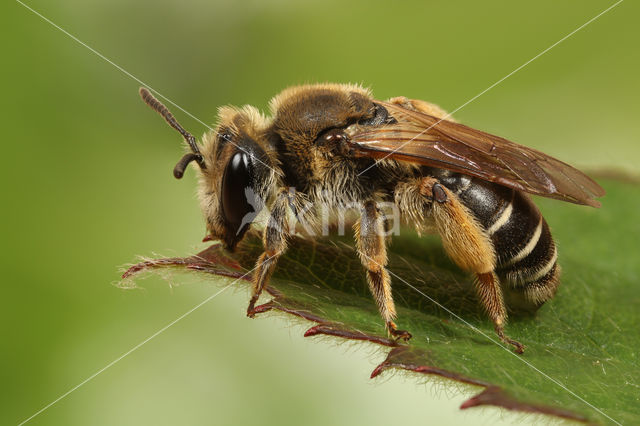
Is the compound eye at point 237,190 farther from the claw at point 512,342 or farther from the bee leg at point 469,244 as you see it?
the claw at point 512,342

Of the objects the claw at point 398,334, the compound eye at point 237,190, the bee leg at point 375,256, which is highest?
the compound eye at point 237,190

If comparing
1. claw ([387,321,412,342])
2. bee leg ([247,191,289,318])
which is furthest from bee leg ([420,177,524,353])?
bee leg ([247,191,289,318])

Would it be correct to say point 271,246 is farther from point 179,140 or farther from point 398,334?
point 179,140

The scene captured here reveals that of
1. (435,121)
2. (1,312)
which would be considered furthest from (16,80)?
(435,121)

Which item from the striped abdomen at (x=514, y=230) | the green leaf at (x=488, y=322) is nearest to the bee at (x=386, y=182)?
the striped abdomen at (x=514, y=230)

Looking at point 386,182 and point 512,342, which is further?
point 386,182

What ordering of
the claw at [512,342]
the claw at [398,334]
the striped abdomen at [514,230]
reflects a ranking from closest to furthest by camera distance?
1. the claw at [398,334]
2. the claw at [512,342]
3. the striped abdomen at [514,230]

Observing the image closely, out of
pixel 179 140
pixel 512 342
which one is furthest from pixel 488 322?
pixel 179 140
